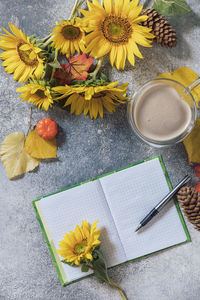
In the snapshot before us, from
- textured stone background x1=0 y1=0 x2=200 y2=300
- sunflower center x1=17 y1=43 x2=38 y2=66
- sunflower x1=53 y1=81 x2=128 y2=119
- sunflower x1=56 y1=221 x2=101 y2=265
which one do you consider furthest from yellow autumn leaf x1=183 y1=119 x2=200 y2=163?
sunflower center x1=17 y1=43 x2=38 y2=66

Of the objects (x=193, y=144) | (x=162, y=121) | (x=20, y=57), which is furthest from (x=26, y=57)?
(x=193, y=144)

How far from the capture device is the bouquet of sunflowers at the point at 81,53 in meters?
0.73

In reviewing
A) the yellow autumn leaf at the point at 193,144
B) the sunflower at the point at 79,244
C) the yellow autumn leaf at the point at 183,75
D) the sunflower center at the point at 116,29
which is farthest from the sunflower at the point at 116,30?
the sunflower at the point at 79,244

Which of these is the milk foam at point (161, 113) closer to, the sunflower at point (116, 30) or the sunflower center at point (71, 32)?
the sunflower at point (116, 30)

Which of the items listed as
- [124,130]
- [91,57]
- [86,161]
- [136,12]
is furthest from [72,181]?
[136,12]

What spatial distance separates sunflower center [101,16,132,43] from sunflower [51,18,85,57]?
0.18 ft

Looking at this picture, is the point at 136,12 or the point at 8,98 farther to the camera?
the point at 8,98

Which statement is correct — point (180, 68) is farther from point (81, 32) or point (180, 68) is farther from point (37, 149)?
point (37, 149)

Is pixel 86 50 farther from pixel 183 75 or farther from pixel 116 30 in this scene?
pixel 183 75

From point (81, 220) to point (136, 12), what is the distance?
1.63 ft

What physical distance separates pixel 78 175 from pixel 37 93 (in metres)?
0.22

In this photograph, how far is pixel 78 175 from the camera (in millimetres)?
847

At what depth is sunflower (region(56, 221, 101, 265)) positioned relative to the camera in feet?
2.55

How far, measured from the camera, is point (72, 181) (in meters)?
0.85
